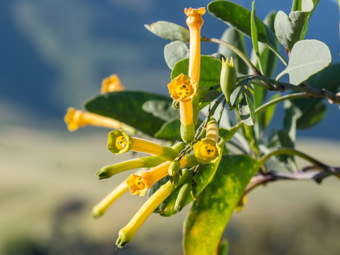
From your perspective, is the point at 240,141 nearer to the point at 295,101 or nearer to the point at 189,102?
the point at 295,101

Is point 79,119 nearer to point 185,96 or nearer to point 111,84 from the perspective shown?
point 111,84

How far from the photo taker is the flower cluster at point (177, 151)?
287 mm

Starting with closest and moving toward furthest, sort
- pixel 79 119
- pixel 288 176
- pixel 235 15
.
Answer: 1. pixel 235 15
2. pixel 288 176
3. pixel 79 119

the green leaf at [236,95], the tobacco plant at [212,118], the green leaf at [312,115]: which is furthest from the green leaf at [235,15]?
the green leaf at [312,115]

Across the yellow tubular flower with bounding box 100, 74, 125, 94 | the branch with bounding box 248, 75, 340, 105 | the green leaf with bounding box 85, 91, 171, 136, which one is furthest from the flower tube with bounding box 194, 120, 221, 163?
the yellow tubular flower with bounding box 100, 74, 125, 94

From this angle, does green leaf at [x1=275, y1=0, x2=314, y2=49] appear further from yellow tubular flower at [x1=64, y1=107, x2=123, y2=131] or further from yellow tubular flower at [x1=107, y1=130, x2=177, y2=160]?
yellow tubular flower at [x1=64, y1=107, x2=123, y2=131]

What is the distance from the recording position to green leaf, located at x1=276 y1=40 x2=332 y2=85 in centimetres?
29

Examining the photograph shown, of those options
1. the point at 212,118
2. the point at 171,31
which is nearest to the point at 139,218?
the point at 212,118

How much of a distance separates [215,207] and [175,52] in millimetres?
176

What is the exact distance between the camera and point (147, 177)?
1.03 ft

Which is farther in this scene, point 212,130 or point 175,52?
point 175,52

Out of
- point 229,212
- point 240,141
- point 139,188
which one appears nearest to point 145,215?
point 139,188

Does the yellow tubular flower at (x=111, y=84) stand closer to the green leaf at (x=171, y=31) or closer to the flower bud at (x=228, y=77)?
the green leaf at (x=171, y=31)

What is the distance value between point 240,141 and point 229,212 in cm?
18
